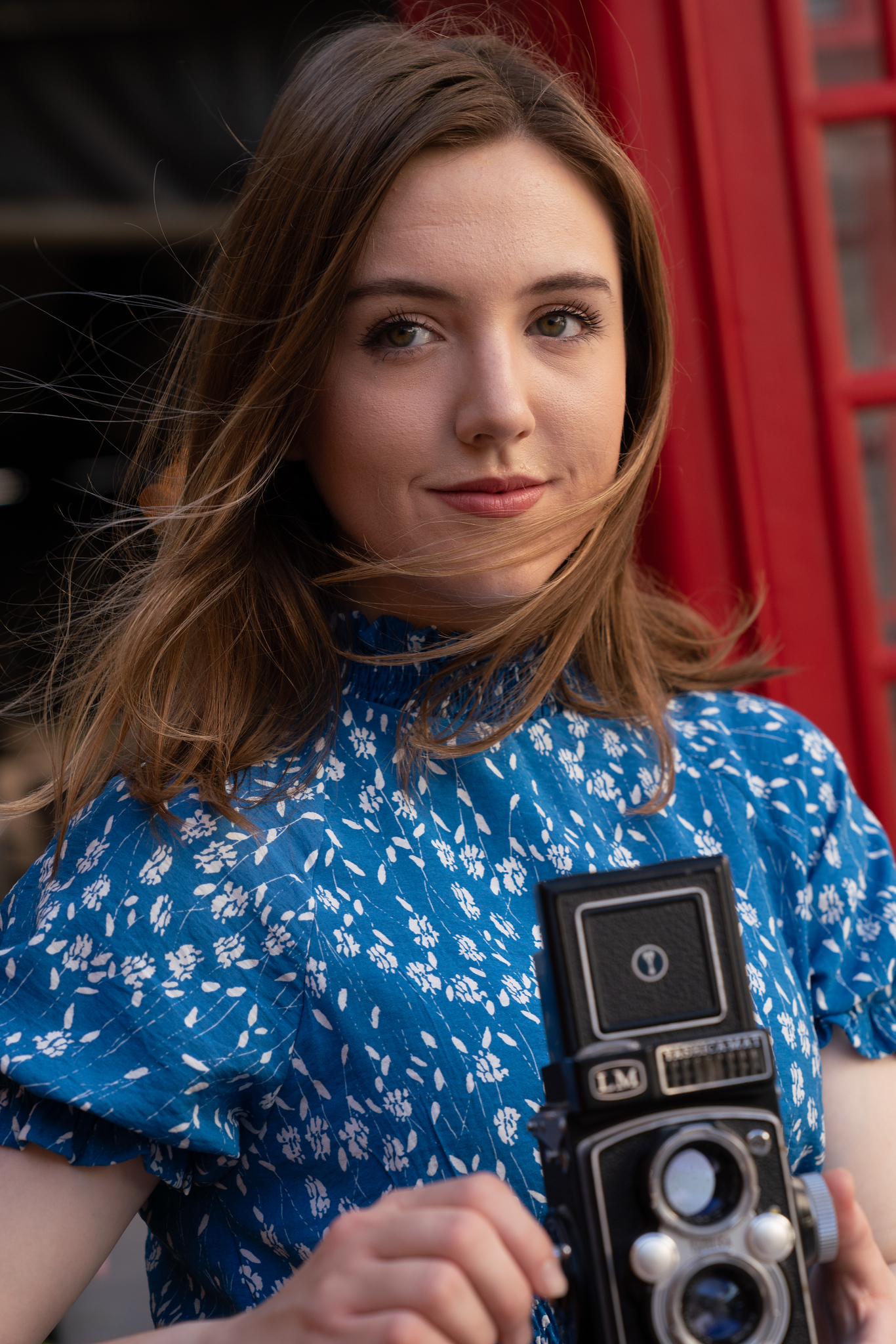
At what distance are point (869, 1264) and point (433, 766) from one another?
615 millimetres

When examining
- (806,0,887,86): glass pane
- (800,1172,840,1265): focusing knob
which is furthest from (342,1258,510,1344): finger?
(806,0,887,86): glass pane

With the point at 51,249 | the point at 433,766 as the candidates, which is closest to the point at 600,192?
the point at 433,766

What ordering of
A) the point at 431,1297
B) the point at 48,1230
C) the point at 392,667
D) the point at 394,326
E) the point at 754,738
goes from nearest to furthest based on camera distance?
the point at 431,1297 → the point at 48,1230 → the point at 394,326 → the point at 392,667 → the point at 754,738

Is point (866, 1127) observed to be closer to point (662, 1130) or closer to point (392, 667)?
point (662, 1130)

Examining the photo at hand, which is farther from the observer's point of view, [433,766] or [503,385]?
[433,766]

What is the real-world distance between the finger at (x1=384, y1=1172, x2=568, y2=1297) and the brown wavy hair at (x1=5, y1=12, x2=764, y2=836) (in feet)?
1.57

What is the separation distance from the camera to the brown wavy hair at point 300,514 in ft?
3.92

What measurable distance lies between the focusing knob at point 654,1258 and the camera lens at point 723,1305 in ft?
0.08

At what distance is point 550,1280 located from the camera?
0.78 metres

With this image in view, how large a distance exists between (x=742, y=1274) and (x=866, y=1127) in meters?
0.54

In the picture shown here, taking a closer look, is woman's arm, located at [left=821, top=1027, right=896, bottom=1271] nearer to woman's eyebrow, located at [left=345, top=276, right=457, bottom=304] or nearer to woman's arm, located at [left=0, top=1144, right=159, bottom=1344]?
woman's arm, located at [left=0, top=1144, right=159, bottom=1344]

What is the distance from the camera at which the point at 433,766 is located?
1.28 metres

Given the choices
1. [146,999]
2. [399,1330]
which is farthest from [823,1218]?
[146,999]

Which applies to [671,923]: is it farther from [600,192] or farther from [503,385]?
[600,192]
